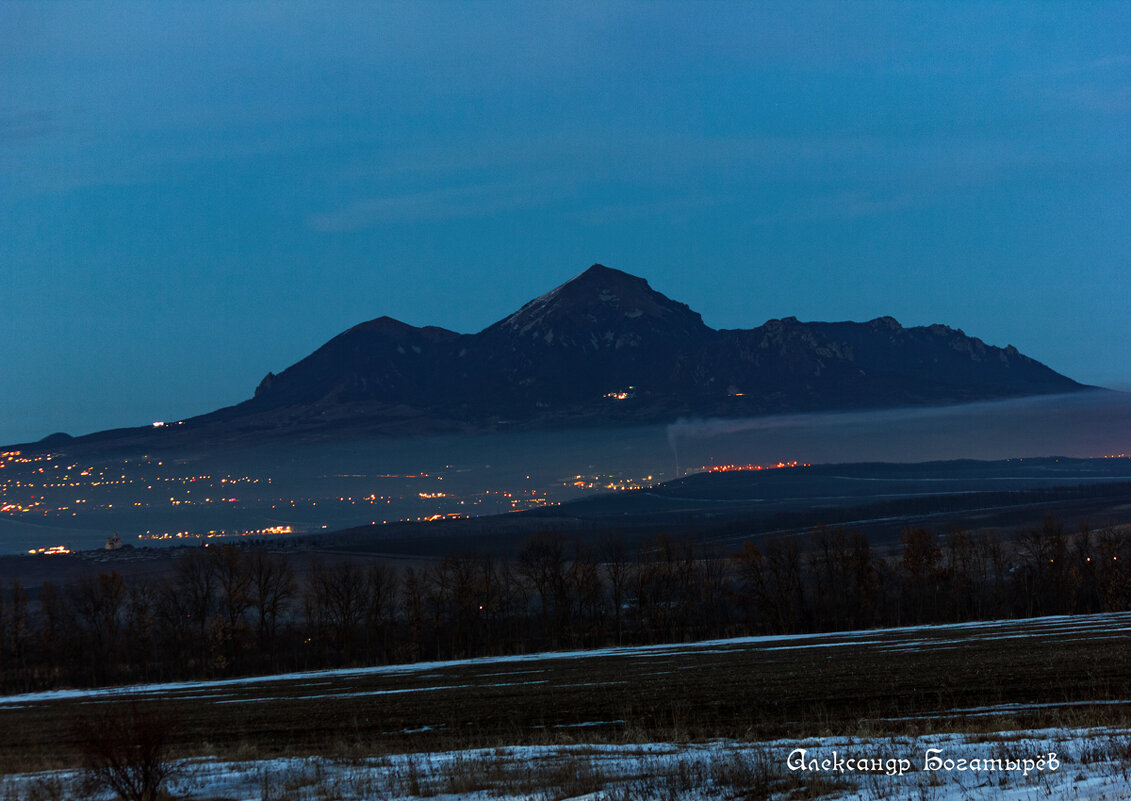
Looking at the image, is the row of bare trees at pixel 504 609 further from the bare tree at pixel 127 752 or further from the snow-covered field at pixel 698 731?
the bare tree at pixel 127 752

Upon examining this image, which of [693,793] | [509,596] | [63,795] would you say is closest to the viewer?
[693,793]

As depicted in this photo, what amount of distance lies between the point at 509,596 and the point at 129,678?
37.6 m

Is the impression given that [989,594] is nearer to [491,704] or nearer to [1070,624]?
[1070,624]

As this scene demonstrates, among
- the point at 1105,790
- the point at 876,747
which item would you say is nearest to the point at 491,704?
the point at 876,747

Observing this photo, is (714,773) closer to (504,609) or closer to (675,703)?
(675,703)

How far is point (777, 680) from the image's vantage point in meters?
35.7

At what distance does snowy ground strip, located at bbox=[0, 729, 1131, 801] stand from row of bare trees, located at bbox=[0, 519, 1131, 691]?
6621 centimetres

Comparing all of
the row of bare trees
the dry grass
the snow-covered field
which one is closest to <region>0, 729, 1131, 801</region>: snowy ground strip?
the snow-covered field

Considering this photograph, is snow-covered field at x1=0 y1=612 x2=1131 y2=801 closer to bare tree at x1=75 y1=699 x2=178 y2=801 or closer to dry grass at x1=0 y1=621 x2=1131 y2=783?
dry grass at x1=0 y1=621 x2=1131 y2=783

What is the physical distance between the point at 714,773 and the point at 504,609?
85.4m

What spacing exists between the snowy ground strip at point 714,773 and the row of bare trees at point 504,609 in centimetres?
6621

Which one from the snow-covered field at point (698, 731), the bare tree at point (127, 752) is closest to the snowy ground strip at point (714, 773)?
the snow-covered field at point (698, 731)

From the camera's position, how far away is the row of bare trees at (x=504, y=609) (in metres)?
88.8

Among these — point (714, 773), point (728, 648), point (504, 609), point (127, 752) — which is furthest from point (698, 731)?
point (504, 609)
